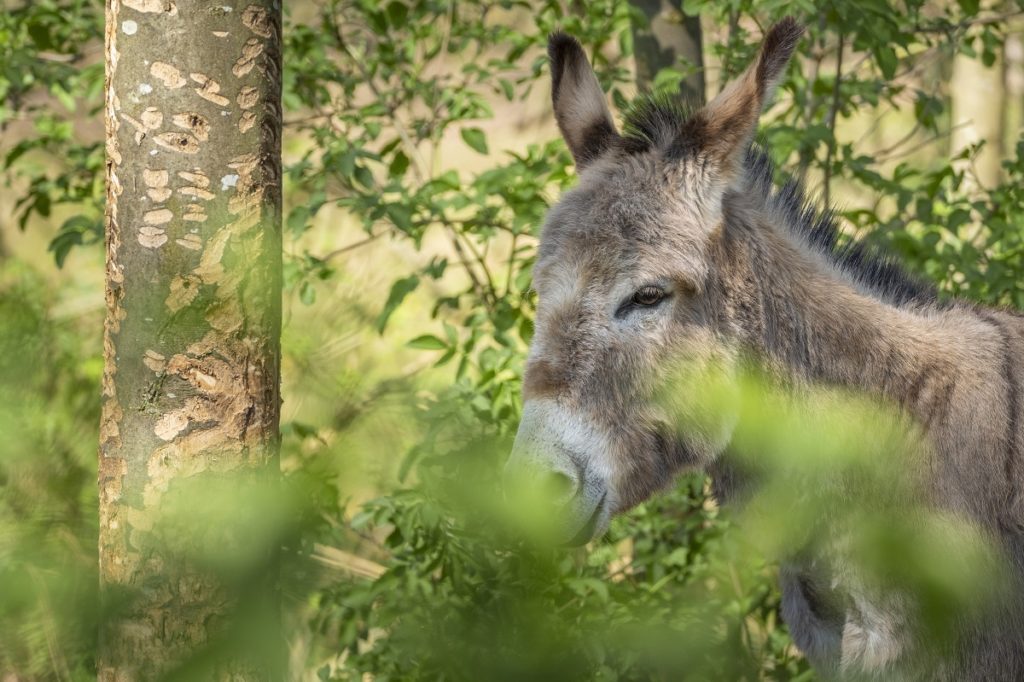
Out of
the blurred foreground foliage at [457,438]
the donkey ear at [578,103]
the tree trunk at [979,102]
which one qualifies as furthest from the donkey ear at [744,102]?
the tree trunk at [979,102]

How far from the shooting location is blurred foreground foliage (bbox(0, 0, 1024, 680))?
85cm

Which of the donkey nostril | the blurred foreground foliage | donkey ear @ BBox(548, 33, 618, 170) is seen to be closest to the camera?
the blurred foreground foliage

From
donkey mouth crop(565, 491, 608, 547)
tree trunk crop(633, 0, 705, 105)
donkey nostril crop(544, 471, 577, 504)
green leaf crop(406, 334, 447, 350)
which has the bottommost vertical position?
green leaf crop(406, 334, 447, 350)

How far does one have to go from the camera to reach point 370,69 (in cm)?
432

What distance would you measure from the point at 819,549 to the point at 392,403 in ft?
6.32

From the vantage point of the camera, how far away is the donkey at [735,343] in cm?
243

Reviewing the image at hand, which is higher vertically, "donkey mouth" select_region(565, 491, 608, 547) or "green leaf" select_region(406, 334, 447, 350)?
"donkey mouth" select_region(565, 491, 608, 547)

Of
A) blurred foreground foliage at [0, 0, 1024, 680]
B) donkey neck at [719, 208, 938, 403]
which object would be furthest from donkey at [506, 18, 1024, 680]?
blurred foreground foliage at [0, 0, 1024, 680]

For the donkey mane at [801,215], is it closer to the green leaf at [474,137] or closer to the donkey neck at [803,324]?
the donkey neck at [803,324]

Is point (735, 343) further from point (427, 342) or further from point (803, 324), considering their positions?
point (427, 342)

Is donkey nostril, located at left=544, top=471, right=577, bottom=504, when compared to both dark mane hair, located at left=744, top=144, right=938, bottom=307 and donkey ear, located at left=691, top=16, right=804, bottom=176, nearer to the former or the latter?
donkey ear, located at left=691, top=16, right=804, bottom=176

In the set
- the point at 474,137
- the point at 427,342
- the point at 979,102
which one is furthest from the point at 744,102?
the point at 979,102

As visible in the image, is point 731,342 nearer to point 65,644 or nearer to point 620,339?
point 620,339

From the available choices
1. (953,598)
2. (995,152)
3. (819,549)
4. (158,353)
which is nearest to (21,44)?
(158,353)
